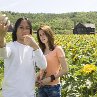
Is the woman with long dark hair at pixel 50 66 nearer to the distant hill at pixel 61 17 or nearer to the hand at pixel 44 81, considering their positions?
the hand at pixel 44 81

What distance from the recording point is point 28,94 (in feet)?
10.7

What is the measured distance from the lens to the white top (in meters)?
3.24

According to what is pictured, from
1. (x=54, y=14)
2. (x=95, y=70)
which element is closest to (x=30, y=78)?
(x=95, y=70)

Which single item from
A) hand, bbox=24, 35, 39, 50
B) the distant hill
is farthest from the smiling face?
the distant hill

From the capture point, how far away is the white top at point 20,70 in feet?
10.6

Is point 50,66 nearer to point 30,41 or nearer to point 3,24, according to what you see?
point 30,41

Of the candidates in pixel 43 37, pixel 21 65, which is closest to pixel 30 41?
pixel 21 65

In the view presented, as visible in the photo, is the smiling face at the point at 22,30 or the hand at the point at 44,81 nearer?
the smiling face at the point at 22,30

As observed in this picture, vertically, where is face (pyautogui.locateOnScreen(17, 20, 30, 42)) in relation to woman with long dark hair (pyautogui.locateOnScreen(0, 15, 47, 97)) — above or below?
above

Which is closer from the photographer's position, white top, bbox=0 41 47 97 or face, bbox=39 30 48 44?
white top, bbox=0 41 47 97

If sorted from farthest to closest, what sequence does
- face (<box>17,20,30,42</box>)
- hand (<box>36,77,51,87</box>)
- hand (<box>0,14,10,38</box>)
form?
hand (<box>36,77,51,87</box>) → face (<box>17,20,30,42</box>) → hand (<box>0,14,10,38</box>)

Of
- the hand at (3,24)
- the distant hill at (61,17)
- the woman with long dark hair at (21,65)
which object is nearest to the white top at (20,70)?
the woman with long dark hair at (21,65)

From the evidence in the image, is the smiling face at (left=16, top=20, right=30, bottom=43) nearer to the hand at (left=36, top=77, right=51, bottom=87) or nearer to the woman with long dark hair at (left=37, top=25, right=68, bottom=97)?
the woman with long dark hair at (left=37, top=25, right=68, bottom=97)

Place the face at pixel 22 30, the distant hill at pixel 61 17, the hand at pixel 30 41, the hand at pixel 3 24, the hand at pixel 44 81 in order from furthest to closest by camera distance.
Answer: the distant hill at pixel 61 17, the hand at pixel 44 81, the face at pixel 22 30, the hand at pixel 30 41, the hand at pixel 3 24
